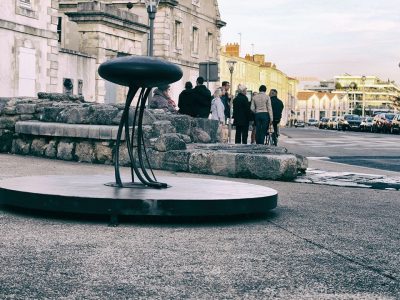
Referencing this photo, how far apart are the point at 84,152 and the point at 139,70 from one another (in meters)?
6.26

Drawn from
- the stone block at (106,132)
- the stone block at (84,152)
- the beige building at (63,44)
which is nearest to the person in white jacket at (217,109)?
the stone block at (84,152)

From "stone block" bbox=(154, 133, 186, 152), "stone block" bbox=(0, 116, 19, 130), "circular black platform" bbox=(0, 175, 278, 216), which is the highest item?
"stone block" bbox=(0, 116, 19, 130)

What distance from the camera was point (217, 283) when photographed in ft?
13.4

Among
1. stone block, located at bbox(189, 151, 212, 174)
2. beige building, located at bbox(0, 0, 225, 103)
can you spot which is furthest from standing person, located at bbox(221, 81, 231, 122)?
stone block, located at bbox(189, 151, 212, 174)

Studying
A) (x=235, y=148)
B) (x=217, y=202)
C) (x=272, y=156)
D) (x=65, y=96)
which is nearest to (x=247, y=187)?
(x=217, y=202)

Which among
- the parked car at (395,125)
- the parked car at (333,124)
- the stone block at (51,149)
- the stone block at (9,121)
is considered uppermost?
the stone block at (9,121)

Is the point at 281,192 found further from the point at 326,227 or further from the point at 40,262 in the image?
the point at 40,262

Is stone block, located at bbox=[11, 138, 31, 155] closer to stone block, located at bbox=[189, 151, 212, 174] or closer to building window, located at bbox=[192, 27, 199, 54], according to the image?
stone block, located at bbox=[189, 151, 212, 174]

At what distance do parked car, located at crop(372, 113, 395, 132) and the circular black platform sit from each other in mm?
52865

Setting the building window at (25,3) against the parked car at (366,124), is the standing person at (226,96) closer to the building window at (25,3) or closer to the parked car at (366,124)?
the building window at (25,3)

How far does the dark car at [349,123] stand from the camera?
68.2 meters

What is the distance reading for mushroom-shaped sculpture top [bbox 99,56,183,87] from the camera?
22.2 ft

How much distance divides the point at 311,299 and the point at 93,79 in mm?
27285

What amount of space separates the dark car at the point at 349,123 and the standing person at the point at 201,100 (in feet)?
173
